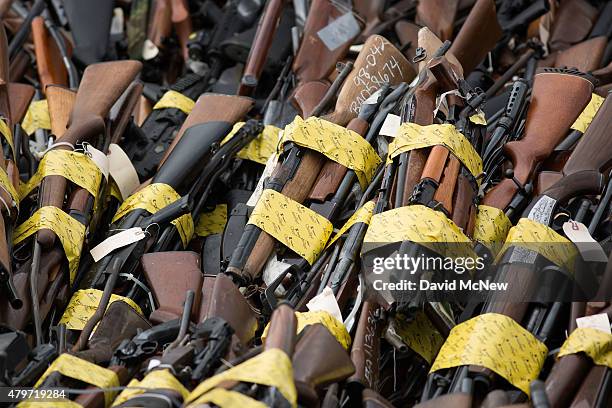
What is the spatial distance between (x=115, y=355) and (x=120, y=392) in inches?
4.6

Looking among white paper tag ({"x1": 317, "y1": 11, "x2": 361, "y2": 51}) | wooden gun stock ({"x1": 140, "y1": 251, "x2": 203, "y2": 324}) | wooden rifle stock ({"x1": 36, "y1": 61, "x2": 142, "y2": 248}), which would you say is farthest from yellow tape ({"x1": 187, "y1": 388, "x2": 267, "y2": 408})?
white paper tag ({"x1": 317, "y1": 11, "x2": 361, "y2": 51})

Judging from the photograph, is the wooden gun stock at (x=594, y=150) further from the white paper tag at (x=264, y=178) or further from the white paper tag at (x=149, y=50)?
the white paper tag at (x=149, y=50)

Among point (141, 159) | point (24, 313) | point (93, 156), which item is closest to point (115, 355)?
point (24, 313)

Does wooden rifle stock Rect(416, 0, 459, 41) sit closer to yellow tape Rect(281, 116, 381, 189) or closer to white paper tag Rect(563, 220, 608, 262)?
yellow tape Rect(281, 116, 381, 189)

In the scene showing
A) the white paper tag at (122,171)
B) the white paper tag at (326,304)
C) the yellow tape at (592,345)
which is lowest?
the white paper tag at (122,171)

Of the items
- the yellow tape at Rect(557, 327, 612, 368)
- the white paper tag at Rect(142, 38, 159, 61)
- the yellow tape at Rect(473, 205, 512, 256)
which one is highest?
the yellow tape at Rect(473, 205, 512, 256)

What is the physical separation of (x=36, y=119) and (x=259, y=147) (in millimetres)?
865

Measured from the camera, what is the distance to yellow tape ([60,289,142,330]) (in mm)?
2738

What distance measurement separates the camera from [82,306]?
2.78 metres

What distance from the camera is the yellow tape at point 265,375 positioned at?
7.04 ft

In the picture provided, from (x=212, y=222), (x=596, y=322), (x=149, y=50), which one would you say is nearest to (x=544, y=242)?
(x=596, y=322)

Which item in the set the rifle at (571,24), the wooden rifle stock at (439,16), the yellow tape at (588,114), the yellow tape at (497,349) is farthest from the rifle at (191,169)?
the rifle at (571,24)

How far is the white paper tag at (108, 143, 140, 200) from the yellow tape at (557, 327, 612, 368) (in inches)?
60.1

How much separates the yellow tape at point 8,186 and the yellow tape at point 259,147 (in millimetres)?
711
